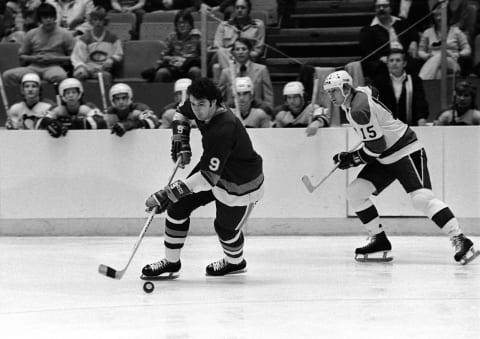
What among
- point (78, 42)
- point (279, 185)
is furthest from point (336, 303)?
point (78, 42)

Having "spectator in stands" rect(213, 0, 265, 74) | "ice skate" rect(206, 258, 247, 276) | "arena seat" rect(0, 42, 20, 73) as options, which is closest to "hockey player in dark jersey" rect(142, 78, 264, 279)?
"ice skate" rect(206, 258, 247, 276)

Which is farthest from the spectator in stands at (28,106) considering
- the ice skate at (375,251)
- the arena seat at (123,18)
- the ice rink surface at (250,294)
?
the ice skate at (375,251)

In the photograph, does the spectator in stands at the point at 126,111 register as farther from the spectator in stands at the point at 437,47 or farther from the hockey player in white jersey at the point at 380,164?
the spectator in stands at the point at 437,47

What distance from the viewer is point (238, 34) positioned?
9.16m

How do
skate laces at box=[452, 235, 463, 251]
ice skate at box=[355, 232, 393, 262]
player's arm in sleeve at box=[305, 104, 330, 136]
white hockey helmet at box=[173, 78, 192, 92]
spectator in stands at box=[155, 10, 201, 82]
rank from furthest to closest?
spectator in stands at box=[155, 10, 201, 82] < white hockey helmet at box=[173, 78, 192, 92] < player's arm in sleeve at box=[305, 104, 330, 136] < ice skate at box=[355, 232, 393, 262] < skate laces at box=[452, 235, 463, 251]

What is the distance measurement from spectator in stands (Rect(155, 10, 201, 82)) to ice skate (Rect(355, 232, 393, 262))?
2.66 metres

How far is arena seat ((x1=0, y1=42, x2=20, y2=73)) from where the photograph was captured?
10062mm

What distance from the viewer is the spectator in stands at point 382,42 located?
8.72 metres

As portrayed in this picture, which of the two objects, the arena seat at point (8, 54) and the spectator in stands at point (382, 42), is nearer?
the spectator in stands at point (382, 42)

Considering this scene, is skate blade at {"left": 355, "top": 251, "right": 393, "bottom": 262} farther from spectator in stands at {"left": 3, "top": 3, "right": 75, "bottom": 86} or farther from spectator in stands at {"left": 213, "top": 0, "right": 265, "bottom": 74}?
spectator in stands at {"left": 3, "top": 3, "right": 75, "bottom": 86}

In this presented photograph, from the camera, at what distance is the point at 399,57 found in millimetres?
8547

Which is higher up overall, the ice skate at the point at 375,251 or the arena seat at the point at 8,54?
the arena seat at the point at 8,54

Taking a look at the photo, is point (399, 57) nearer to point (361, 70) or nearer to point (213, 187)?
point (361, 70)

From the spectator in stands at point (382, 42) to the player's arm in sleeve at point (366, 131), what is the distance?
1.75m
